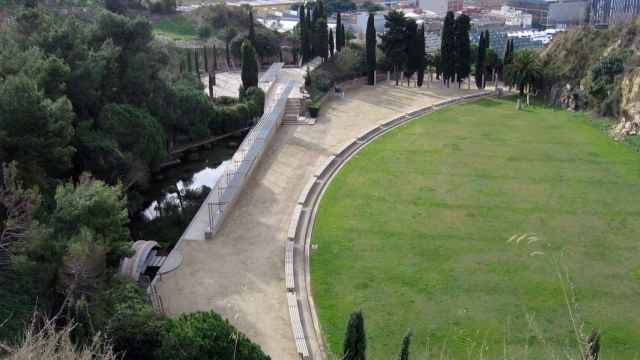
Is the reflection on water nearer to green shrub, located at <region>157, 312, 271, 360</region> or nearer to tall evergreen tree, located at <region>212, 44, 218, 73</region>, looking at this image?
green shrub, located at <region>157, 312, 271, 360</region>

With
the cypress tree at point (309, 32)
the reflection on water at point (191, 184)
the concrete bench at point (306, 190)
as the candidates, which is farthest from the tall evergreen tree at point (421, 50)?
the concrete bench at point (306, 190)

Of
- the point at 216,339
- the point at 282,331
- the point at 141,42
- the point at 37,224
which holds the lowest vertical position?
the point at 282,331

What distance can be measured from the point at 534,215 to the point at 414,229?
4.33m

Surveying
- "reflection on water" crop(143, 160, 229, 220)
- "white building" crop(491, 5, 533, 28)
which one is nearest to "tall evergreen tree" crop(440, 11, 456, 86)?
"reflection on water" crop(143, 160, 229, 220)

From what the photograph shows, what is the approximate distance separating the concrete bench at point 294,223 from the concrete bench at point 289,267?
0.39 metres

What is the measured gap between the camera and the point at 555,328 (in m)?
14.7

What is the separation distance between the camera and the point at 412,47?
136 feet

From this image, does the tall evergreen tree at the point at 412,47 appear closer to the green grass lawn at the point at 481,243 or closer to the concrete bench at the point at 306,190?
the green grass lawn at the point at 481,243

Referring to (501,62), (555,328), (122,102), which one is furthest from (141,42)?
(501,62)

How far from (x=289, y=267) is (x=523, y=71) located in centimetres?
2641

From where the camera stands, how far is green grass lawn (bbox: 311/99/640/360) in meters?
14.7

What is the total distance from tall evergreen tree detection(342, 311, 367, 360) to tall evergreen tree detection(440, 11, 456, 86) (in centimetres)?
3143

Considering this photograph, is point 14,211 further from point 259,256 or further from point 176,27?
point 176,27

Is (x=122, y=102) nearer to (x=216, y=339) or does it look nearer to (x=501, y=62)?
(x=216, y=339)
